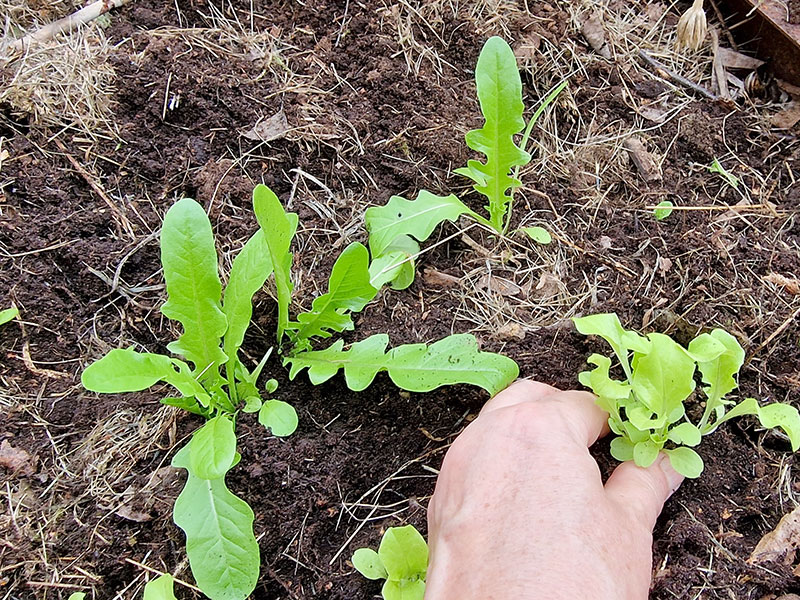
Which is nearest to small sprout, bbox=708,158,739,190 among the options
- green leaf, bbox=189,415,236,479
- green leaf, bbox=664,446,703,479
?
green leaf, bbox=664,446,703,479

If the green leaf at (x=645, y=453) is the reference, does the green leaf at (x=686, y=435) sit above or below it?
above

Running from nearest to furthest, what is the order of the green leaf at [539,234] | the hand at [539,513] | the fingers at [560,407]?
the hand at [539,513] → the fingers at [560,407] → the green leaf at [539,234]

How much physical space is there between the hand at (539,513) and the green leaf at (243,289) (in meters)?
0.57

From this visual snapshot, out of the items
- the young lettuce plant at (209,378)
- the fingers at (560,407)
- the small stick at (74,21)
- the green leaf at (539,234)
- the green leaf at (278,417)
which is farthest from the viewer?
the small stick at (74,21)

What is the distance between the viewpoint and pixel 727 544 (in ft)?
4.43

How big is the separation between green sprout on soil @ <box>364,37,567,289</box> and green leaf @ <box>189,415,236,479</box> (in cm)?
51

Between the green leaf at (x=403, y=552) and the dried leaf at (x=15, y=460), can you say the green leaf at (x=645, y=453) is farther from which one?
the dried leaf at (x=15, y=460)

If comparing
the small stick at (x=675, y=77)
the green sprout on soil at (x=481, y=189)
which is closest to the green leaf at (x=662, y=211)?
the green sprout on soil at (x=481, y=189)

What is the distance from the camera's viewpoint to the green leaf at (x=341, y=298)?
148cm

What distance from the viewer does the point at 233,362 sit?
4.97 feet

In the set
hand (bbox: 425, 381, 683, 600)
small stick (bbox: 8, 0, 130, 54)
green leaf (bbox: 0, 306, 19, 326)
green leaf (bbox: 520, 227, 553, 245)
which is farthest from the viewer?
small stick (bbox: 8, 0, 130, 54)

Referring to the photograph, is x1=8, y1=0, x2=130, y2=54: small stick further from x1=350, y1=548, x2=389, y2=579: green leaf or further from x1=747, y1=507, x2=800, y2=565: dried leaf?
x1=747, y1=507, x2=800, y2=565: dried leaf

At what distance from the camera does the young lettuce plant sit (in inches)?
51.3

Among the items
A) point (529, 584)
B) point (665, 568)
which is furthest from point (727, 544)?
point (529, 584)
